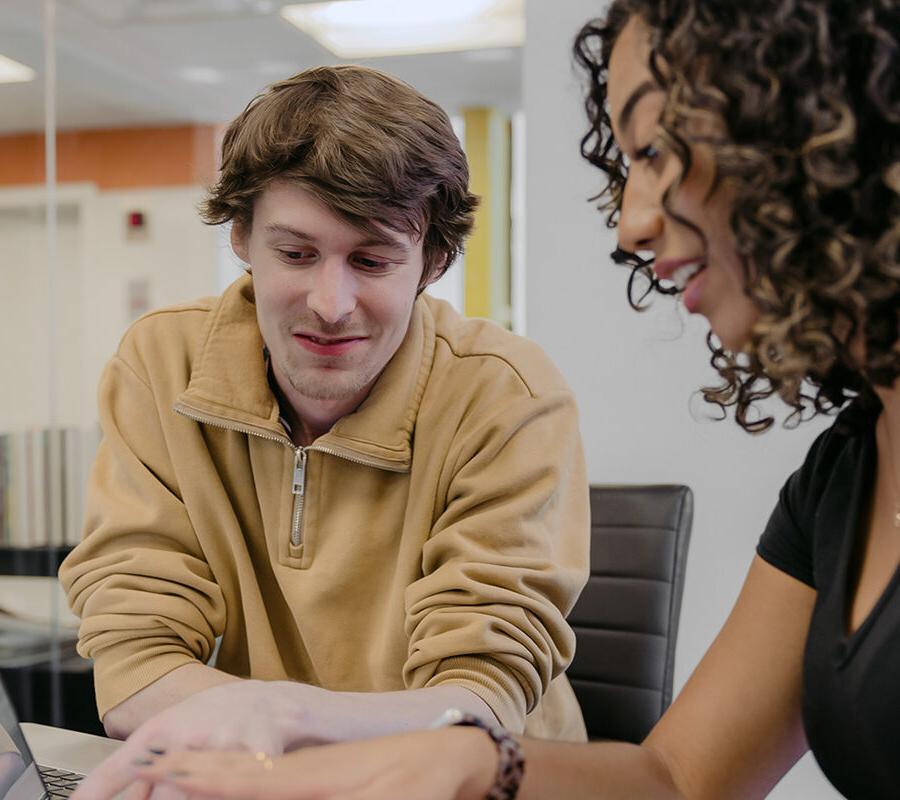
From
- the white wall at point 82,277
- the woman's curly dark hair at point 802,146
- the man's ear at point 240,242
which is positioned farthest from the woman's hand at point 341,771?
the white wall at point 82,277

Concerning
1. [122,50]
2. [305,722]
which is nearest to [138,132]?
[122,50]

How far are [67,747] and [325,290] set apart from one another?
56cm

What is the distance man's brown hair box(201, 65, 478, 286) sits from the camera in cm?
124

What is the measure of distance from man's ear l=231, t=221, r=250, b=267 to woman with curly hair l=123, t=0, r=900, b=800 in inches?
20.0

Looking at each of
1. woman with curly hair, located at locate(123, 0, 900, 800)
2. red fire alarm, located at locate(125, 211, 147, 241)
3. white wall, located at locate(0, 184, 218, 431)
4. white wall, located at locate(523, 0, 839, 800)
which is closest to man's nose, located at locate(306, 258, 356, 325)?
woman with curly hair, located at locate(123, 0, 900, 800)

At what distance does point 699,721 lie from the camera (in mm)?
1036

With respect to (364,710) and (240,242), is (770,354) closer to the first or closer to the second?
(364,710)

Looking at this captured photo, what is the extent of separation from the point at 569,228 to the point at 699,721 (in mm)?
1454

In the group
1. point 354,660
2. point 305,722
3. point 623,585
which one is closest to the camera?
point 305,722

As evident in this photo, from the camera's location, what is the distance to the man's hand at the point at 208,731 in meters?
0.82

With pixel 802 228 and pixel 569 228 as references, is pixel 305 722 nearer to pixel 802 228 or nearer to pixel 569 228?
pixel 802 228

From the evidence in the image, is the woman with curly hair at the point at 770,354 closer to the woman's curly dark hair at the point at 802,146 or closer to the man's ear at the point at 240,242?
the woman's curly dark hair at the point at 802,146

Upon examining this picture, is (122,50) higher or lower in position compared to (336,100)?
higher

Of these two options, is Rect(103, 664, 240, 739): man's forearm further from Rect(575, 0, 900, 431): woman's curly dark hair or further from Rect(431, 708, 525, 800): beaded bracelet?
Rect(575, 0, 900, 431): woman's curly dark hair
